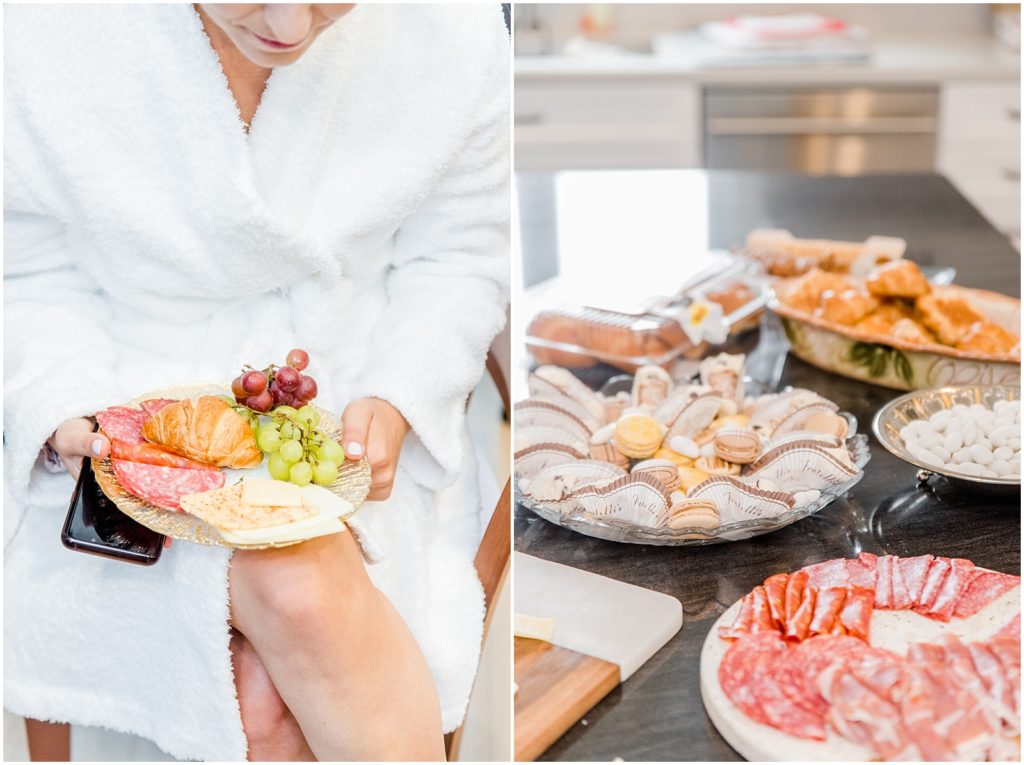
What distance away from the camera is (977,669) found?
38.6 inches

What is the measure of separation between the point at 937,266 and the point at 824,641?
125 centimetres

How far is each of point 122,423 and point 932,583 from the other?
2.72 ft

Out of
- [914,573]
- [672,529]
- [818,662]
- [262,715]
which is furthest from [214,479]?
[914,573]

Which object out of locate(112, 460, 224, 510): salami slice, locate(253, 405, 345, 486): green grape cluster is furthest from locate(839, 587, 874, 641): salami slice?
locate(112, 460, 224, 510): salami slice

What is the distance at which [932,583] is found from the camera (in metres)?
1.13

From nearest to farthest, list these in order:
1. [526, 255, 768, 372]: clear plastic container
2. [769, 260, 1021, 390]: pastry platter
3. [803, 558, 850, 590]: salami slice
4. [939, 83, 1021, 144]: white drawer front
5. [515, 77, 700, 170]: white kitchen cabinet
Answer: [803, 558, 850, 590]: salami slice
[769, 260, 1021, 390]: pastry platter
[526, 255, 768, 372]: clear plastic container
[939, 83, 1021, 144]: white drawer front
[515, 77, 700, 170]: white kitchen cabinet

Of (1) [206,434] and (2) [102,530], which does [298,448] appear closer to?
(1) [206,434]

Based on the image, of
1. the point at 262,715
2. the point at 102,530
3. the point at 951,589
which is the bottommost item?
the point at 262,715

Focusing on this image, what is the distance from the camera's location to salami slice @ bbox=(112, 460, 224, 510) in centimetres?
106

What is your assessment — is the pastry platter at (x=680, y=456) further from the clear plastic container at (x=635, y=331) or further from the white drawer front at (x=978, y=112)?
the white drawer front at (x=978, y=112)

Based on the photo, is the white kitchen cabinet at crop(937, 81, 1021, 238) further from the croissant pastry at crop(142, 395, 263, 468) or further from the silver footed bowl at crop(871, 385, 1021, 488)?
the croissant pastry at crop(142, 395, 263, 468)

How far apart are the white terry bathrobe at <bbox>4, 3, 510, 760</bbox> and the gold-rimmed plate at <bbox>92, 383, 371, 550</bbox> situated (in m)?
0.08

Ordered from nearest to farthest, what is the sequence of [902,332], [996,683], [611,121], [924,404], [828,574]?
[996,683]
[828,574]
[924,404]
[902,332]
[611,121]

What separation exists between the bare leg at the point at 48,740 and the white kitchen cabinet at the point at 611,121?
2560 mm
